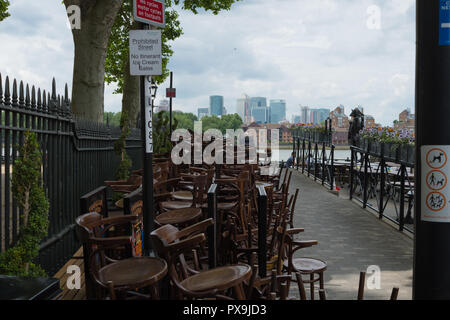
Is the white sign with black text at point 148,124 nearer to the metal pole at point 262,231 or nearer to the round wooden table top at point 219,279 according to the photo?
the metal pole at point 262,231

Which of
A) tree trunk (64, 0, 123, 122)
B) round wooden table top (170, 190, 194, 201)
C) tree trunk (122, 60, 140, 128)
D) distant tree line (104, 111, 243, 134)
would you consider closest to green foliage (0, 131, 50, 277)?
round wooden table top (170, 190, 194, 201)

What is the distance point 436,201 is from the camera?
219 centimetres

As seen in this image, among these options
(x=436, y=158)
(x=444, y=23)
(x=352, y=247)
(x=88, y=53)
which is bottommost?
(x=352, y=247)

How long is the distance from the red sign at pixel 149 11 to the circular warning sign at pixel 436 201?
2.92m

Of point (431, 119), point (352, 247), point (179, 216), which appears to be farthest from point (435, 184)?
point (352, 247)

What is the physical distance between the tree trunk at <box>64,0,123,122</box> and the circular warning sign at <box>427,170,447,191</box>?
8850 mm

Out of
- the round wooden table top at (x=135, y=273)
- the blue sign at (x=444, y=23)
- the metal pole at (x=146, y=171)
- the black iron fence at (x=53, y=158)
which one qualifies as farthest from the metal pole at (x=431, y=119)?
the black iron fence at (x=53, y=158)

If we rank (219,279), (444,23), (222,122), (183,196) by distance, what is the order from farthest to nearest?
(222,122)
(183,196)
(219,279)
(444,23)

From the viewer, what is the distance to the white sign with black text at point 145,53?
4090 mm

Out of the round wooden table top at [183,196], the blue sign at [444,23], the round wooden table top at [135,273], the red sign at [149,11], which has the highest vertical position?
the red sign at [149,11]

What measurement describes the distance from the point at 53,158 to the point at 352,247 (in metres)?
4.64

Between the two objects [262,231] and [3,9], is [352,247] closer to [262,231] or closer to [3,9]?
[262,231]

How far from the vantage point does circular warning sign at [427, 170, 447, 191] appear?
2195 millimetres
